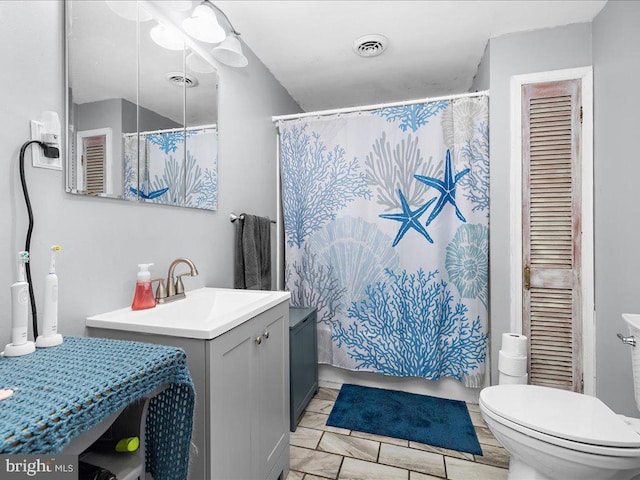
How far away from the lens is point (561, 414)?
123cm

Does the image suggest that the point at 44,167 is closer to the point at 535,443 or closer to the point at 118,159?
the point at 118,159

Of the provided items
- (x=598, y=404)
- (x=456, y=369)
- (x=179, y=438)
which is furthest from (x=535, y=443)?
(x=179, y=438)

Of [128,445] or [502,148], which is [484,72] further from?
[128,445]

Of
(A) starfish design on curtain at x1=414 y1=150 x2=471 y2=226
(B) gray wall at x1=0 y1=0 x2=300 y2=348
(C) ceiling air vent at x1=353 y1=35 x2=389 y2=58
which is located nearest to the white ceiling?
(C) ceiling air vent at x1=353 y1=35 x2=389 y2=58

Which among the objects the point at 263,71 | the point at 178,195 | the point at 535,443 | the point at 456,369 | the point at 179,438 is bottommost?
the point at 456,369

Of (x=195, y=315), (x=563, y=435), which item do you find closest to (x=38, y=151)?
(x=195, y=315)

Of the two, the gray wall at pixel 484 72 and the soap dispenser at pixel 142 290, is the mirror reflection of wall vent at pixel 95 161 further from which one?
the gray wall at pixel 484 72

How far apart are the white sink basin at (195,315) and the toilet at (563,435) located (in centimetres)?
102

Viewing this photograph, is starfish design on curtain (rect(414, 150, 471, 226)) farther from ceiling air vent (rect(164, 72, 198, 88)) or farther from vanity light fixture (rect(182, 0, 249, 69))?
ceiling air vent (rect(164, 72, 198, 88))

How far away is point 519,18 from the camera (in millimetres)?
1921

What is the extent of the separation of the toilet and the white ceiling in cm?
178

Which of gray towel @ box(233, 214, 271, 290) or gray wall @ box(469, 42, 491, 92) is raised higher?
gray wall @ box(469, 42, 491, 92)

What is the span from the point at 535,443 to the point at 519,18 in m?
2.20

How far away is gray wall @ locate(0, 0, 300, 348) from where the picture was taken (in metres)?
0.88
